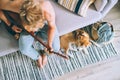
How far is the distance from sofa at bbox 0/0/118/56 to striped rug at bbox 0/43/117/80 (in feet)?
0.63

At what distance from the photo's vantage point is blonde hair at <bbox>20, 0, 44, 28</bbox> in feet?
3.94

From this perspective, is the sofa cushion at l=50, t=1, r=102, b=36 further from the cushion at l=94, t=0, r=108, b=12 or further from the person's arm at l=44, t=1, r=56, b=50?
the person's arm at l=44, t=1, r=56, b=50

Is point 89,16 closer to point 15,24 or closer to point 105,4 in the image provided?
point 105,4

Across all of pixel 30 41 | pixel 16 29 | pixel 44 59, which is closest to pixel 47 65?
pixel 44 59

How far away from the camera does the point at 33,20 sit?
1.21 meters

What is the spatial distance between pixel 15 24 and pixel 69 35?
1.69 feet

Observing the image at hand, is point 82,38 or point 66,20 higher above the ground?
point 66,20

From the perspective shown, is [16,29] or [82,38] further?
[82,38]

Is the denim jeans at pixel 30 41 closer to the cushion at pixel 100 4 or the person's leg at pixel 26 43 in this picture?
the person's leg at pixel 26 43

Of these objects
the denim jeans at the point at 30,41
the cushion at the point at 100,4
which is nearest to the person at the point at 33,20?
the denim jeans at the point at 30,41

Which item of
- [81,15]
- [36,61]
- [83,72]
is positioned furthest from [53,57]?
[81,15]

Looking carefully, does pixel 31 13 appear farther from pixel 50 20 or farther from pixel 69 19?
pixel 69 19

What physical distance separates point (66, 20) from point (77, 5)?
0.40 feet

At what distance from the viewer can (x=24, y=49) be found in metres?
1.50
